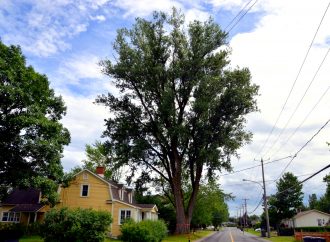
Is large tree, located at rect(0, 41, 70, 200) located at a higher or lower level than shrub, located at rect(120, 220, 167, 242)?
higher

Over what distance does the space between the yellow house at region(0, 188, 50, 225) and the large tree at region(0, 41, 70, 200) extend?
12576 mm

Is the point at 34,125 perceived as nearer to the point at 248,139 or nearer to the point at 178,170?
the point at 178,170

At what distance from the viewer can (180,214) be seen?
1516 inches

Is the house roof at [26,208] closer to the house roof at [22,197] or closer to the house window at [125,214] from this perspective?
the house roof at [22,197]

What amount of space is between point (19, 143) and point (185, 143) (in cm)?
1746

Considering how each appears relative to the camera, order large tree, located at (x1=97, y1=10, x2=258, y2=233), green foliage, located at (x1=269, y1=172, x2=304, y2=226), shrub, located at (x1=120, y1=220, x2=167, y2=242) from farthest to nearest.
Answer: green foliage, located at (x1=269, y1=172, x2=304, y2=226)
large tree, located at (x1=97, y1=10, x2=258, y2=233)
shrub, located at (x1=120, y1=220, x2=167, y2=242)

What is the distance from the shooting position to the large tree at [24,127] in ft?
78.6

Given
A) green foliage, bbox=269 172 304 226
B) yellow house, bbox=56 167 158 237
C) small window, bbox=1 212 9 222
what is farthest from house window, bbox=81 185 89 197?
green foliage, bbox=269 172 304 226

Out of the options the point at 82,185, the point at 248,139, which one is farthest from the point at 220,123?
the point at 82,185

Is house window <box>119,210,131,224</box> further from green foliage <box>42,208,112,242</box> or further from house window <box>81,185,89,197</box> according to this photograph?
green foliage <box>42,208,112,242</box>

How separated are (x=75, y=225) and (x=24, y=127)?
793 centimetres

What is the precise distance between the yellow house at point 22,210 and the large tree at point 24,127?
12576mm

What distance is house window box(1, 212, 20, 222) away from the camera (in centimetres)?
3884

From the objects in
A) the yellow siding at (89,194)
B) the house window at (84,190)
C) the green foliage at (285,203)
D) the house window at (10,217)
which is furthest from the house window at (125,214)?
the green foliage at (285,203)
